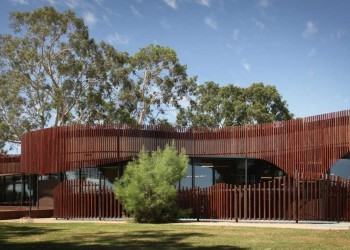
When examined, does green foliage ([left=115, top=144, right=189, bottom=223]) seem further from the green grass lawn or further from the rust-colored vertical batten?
the green grass lawn

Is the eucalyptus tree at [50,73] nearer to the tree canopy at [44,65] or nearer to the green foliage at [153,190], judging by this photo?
the tree canopy at [44,65]

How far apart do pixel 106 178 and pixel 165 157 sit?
22.9 ft

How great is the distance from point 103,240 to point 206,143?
13.5 meters

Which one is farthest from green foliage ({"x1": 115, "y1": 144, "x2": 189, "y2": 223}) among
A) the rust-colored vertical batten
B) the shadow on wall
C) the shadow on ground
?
the shadow on wall

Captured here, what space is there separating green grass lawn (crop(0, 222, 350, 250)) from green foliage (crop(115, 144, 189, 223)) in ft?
10.0

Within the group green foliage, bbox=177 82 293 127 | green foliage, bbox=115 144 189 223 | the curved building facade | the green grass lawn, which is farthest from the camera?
green foliage, bbox=177 82 293 127

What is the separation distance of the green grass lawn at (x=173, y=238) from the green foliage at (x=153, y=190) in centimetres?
305

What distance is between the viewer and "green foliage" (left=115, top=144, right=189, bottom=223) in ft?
61.1

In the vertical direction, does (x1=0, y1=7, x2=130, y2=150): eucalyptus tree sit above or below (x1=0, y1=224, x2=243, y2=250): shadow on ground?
above

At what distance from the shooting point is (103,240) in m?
12.6

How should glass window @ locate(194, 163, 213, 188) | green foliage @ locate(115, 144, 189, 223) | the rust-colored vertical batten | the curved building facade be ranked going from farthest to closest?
glass window @ locate(194, 163, 213, 188)
the curved building facade
the rust-colored vertical batten
green foliage @ locate(115, 144, 189, 223)

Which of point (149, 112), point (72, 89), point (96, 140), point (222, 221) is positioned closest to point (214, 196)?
point (222, 221)

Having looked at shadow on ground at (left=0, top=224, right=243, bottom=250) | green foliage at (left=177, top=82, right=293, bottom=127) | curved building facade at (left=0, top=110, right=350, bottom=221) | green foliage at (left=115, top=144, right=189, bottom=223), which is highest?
green foliage at (left=177, top=82, right=293, bottom=127)

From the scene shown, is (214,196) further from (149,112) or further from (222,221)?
(149,112)
